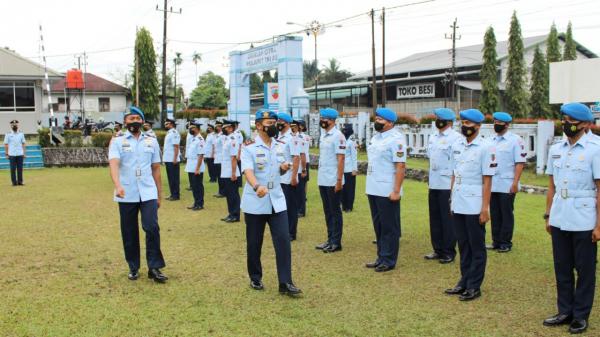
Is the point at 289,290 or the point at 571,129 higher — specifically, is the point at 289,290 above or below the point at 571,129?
below

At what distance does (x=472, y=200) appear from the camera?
5559 millimetres

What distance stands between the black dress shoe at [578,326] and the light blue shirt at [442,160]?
8.71 feet

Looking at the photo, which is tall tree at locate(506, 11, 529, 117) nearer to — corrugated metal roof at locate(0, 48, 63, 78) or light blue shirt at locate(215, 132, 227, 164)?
corrugated metal roof at locate(0, 48, 63, 78)

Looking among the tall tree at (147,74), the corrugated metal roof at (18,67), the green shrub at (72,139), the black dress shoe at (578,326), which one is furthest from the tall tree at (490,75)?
the black dress shoe at (578,326)

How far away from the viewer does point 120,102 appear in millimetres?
51281

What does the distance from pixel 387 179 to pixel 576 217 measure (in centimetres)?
240

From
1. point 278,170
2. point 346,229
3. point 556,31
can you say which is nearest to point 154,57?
point 556,31

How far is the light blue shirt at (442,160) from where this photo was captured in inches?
280

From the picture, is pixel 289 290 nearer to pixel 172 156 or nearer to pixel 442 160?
pixel 442 160

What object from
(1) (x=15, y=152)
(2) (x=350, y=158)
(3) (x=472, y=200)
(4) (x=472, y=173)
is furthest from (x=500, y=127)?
(1) (x=15, y=152)

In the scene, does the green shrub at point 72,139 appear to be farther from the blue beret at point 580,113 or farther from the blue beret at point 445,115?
the blue beret at point 580,113

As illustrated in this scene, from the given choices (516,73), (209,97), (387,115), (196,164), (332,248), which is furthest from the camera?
(209,97)

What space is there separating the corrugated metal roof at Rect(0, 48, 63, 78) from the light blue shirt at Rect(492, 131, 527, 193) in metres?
29.2

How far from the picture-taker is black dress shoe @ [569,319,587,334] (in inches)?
182
